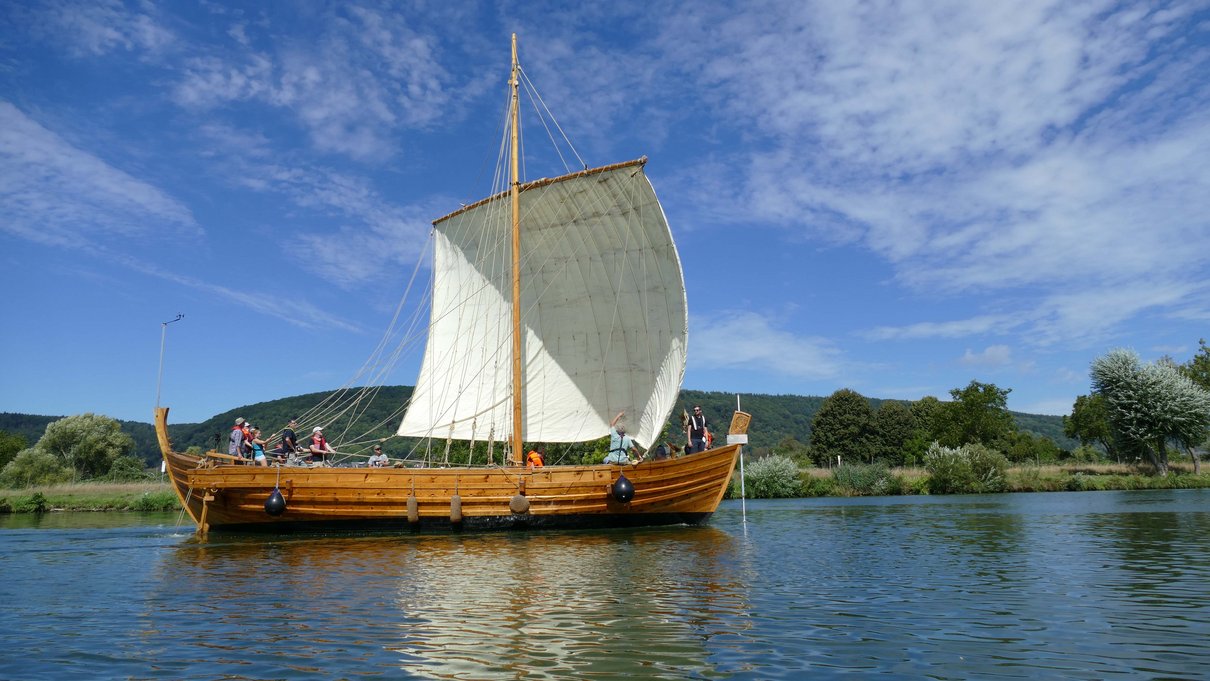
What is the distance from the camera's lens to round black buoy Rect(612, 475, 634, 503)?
19.4 meters

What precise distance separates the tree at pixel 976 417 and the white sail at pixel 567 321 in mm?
54751

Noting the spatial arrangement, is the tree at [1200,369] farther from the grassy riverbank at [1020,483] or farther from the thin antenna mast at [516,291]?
the thin antenna mast at [516,291]

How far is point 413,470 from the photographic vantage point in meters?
18.9

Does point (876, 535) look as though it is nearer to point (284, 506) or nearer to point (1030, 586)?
point (1030, 586)

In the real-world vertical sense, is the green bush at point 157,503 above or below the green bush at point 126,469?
below

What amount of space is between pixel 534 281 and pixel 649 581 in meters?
16.4

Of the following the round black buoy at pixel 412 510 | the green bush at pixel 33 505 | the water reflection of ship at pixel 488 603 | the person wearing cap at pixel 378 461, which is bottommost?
the green bush at pixel 33 505

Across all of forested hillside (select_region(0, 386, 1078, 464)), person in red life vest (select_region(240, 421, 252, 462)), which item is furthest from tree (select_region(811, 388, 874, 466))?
person in red life vest (select_region(240, 421, 252, 462))

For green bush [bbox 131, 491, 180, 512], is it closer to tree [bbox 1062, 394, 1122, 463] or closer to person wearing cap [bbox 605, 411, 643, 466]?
person wearing cap [bbox 605, 411, 643, 466]

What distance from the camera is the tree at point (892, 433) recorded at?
7831cm

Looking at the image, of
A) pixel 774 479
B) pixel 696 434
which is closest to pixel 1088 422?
pixel 774 479

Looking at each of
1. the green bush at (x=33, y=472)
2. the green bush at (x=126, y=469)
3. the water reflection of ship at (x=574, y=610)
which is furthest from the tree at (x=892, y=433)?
the green bush at (x=33, y=472)

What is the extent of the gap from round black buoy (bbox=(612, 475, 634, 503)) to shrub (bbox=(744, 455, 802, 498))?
2423cm

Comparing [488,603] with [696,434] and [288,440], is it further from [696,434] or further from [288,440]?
[288,440]
